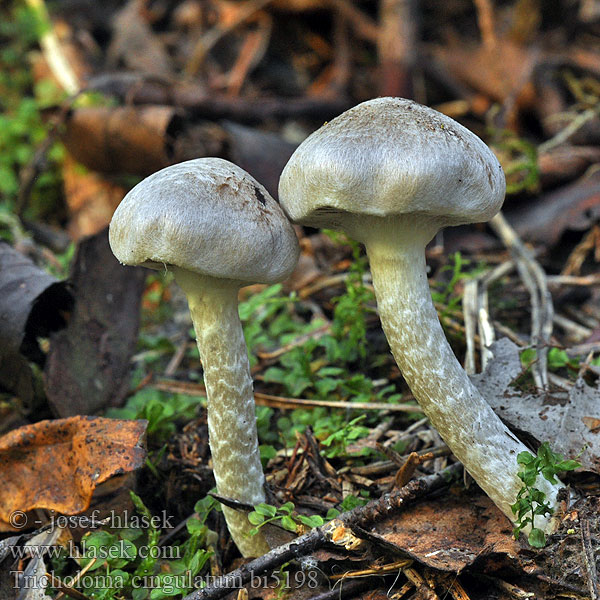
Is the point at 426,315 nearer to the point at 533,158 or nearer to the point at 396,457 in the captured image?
the point at 396,457

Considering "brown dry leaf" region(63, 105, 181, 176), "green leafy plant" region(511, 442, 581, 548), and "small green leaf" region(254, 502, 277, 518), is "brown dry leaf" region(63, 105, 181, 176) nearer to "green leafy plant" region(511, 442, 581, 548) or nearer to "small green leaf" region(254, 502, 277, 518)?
"small green leaf" region(254, 502, 277, 518)

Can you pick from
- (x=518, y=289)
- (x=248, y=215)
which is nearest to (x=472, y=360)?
(x=518, y=289)

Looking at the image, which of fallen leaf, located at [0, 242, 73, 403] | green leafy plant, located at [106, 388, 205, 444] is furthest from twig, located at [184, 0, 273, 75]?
green leafy plant, located at [106, 388, 205, 444]

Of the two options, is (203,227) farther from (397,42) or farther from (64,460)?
(397,42)

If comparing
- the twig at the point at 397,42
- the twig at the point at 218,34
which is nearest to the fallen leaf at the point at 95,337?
the twig at the point at 397,42

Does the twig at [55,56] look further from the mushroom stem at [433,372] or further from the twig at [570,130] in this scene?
the mushroom stem at [433,372]
